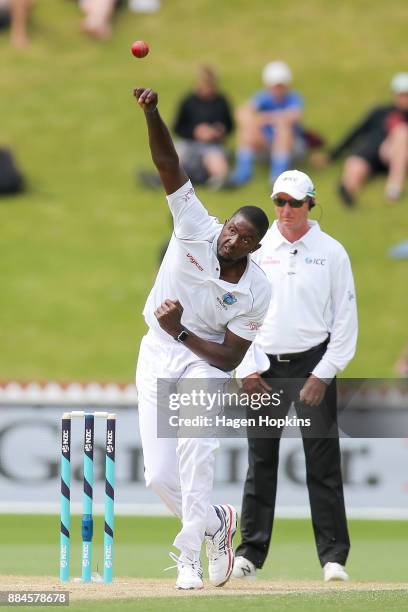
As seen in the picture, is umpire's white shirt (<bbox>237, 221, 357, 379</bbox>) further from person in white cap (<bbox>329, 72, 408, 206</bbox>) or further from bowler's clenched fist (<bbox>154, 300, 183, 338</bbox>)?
person in white cap (<bbox>329, 72, 408, 206</bbox>)

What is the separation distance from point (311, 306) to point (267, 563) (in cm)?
207

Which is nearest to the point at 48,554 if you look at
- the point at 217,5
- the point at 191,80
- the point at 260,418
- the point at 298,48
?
the point at 260,418

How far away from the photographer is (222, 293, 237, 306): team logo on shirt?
6.85m

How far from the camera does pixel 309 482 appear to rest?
787 centimetres

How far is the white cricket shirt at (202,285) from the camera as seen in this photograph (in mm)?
6723

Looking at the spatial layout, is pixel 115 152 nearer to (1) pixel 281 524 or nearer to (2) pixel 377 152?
(2) pixel 377 152

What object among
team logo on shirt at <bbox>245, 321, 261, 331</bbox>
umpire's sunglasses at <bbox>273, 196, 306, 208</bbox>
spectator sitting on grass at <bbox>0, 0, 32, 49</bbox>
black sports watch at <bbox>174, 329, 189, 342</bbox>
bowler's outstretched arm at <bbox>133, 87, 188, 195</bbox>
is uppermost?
spectator sitting on grass at <bbox>0, 0, 32, 49</bbox>

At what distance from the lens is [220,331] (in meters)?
7.05

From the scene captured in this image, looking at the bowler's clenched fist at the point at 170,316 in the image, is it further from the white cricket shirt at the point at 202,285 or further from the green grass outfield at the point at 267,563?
the green grass outfield at the point at 267,563

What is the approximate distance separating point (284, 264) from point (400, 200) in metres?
10.0

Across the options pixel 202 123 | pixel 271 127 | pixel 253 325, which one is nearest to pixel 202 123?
pixel 202 123

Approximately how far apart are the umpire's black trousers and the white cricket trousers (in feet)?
2.95

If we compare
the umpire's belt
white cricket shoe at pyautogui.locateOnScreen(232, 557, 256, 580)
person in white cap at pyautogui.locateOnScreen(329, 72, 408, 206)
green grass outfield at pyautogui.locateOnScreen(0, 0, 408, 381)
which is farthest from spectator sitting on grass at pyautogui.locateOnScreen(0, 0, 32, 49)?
white cricket shoe at pyautogui.locateOnScreen(232, 557, 256, 580)

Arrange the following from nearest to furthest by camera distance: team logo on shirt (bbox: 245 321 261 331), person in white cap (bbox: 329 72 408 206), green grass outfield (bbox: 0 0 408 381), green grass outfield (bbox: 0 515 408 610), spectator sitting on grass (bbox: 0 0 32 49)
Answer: green grass outfield (bbox: 0 515 408 610) → team logo on shirt (bbox: 245 321 261 331) → green grass outfield (bbox: 0 0 408 381) → person in white cap (bbox: 329 72 408 206) → spectator sitting on grass (bbox: 0 0 32 49)
